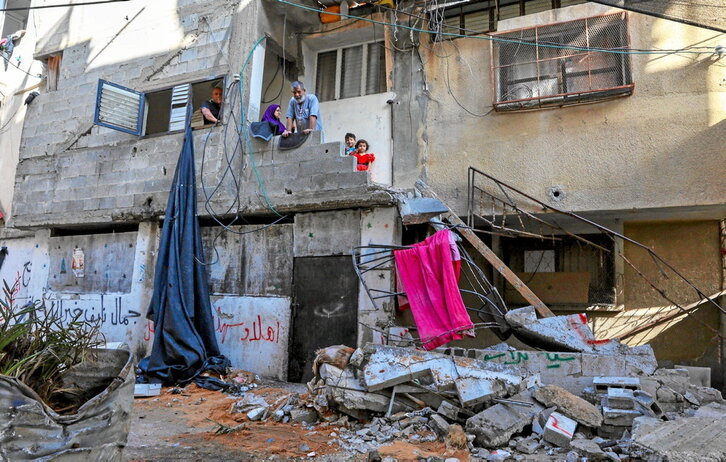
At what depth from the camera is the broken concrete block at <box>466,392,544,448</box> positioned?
5.34m

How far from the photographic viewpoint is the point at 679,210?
8.41 metres

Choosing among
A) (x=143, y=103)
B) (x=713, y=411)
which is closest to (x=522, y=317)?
(x=713, y=411)

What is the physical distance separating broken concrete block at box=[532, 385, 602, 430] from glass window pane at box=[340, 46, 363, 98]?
6859mm

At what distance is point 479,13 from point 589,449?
7.78m

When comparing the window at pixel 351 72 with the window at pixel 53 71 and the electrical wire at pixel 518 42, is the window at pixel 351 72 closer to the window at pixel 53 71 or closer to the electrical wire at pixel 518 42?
the electrical wire at pixel 518 42

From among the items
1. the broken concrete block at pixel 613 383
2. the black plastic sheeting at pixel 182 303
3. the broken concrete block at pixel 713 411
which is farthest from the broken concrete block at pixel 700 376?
the black plastic sheeting at pixel 182 303

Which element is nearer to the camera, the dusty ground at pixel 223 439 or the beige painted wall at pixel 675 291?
the dusty ground at pixel 223 439

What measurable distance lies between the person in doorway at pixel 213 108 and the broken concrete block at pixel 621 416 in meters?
7.94

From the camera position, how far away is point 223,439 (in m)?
5.83

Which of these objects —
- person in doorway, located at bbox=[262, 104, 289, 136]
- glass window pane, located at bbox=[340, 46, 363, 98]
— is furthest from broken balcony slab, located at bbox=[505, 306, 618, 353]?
glass window pane, located at bbox=[340, 46, 363, 98]

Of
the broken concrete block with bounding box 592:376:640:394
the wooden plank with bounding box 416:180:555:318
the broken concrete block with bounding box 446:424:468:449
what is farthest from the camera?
the wooden plank with bounding box 416:180:555:318

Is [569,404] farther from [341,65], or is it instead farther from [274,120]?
[341,65]

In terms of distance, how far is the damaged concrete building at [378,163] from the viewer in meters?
8.35

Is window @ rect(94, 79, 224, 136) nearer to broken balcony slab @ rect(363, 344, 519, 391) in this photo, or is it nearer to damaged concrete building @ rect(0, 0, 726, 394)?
damaged concrete building @ rect(0, 0, 726, 394)
